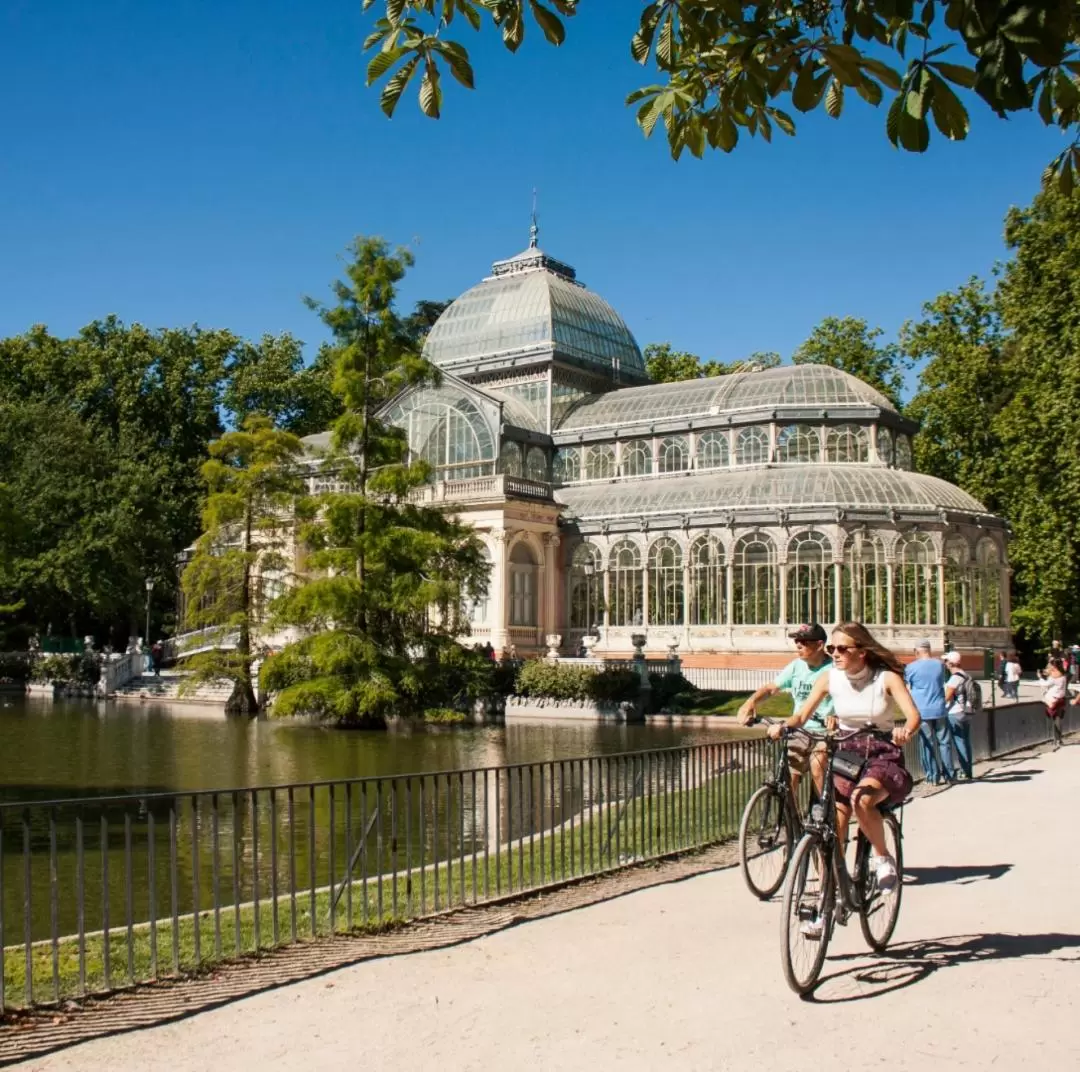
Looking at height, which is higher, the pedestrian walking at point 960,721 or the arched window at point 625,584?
the arched window at point 625,584

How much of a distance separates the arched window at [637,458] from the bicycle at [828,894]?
128 ft

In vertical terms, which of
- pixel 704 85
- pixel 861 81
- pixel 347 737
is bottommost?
pixel 347 737

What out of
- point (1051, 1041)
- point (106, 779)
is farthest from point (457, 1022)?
point (106, 779)

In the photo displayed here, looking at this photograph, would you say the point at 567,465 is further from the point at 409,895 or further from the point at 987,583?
the point at 409,895

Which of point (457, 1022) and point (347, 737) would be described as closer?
point (457, 1022)

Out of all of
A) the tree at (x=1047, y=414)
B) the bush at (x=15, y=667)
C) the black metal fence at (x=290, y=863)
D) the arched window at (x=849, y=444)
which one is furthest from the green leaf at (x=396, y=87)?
the bush at (x=15, y=667)

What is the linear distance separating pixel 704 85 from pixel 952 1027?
189 inches

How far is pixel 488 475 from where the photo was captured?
4475 centimetres

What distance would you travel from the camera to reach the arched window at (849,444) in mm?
43125

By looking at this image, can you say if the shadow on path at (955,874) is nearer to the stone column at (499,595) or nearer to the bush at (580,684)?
the bush at (580,684)

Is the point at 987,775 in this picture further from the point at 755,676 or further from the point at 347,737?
the point at 755,676

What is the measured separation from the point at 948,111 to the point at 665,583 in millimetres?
37665

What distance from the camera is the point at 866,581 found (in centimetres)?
3912

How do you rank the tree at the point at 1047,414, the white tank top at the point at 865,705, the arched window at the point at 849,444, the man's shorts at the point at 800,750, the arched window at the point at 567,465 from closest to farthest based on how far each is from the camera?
1. the white tank top at the point at 865,705
2. the man's shorts at the point at 800,750
3. the tree at the point at 1047,414
4. the arched window at the point at 849,444
5. the arched window at the point at 567,465
